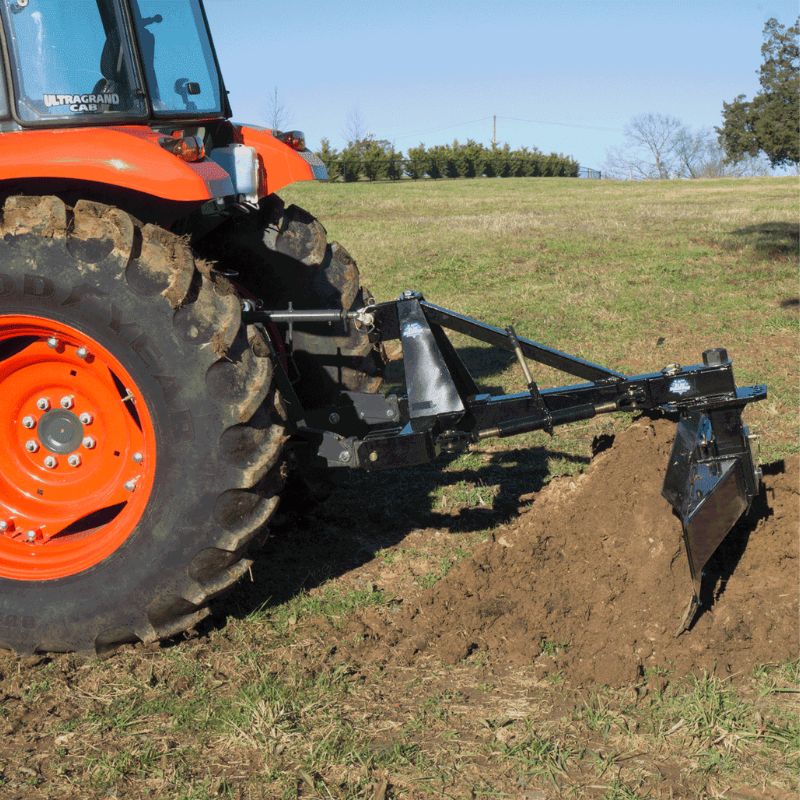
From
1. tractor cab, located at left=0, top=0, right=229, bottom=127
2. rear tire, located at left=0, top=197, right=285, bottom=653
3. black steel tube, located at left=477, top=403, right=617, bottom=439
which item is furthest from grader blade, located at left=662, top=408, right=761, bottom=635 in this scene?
tractor cab, located at left=0, top=0, right=229, bottom=127

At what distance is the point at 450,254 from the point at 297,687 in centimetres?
1004

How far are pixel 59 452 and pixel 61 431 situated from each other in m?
0.09

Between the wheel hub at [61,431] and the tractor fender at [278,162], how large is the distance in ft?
4.44

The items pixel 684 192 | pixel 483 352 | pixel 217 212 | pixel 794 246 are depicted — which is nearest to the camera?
pixel 217 212

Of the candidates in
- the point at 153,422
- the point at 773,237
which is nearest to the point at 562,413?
the point at 153,422

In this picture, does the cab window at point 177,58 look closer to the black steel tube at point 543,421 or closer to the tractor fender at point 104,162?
the tractor fender at point 104,162

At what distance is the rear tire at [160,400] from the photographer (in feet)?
10.9

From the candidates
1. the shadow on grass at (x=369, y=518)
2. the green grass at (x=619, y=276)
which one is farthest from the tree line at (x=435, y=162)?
the shadow on grass at (x=369, y=518)

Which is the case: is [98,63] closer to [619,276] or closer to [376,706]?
[376,706]

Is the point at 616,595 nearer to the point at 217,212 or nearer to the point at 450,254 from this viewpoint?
the point at 217,212

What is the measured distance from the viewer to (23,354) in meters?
3.70

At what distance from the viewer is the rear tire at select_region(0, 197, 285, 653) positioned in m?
3.32

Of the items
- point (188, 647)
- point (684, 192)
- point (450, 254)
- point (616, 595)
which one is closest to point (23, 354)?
point (188, 647)

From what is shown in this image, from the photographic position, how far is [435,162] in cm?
4244
